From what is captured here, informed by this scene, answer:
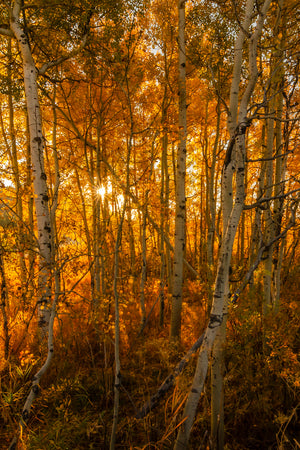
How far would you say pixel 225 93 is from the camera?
5211 millimetres

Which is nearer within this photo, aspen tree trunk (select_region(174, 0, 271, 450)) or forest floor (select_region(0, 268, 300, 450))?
aspen tree trunk (select_region(174, 0, 271, 450))

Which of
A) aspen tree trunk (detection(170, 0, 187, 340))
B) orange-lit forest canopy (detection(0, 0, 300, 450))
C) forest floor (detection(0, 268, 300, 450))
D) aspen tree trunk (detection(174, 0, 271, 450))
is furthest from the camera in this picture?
aspen tree trunk (detection(170, 0, 187, 340))

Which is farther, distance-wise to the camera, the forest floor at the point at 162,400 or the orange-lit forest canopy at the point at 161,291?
the forest floor at the point at 162,400

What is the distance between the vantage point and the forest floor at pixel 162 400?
2475 millimetres

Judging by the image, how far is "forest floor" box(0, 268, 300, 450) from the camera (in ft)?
8.12

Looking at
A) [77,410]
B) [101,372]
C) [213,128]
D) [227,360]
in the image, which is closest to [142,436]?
[77,410]

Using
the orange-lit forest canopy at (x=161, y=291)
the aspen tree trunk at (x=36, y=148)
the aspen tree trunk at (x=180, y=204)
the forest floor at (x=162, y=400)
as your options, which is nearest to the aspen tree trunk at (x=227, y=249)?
the orange-lit forest canopy at (x=161, y=291)

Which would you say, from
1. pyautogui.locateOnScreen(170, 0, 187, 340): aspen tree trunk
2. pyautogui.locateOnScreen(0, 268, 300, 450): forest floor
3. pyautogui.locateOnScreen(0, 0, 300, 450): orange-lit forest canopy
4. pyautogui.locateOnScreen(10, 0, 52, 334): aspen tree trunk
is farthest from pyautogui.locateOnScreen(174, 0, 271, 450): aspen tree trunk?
pyautogui.locateOnScreen(10, 0, 52, 334): aspen tree trunk

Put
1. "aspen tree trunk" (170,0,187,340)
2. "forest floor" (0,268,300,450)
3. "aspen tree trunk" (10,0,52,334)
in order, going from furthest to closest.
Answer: "aspen tree trunk" (170,0,187,340)
"aspen tree trunk" (10,0,52,334)
"forest floor" (0,268,300,450)

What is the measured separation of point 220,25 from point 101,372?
5681 millimetres

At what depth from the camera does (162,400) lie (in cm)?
296

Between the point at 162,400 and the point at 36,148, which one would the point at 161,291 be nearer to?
the point at 162,400

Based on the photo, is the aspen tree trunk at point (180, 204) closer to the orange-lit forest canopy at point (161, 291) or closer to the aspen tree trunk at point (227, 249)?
the orange-lit forest canopy at point (161, 291)

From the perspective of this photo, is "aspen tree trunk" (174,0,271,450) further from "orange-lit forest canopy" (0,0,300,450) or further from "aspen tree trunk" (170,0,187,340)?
"aspen tree trunk" (170,0,187,340)
